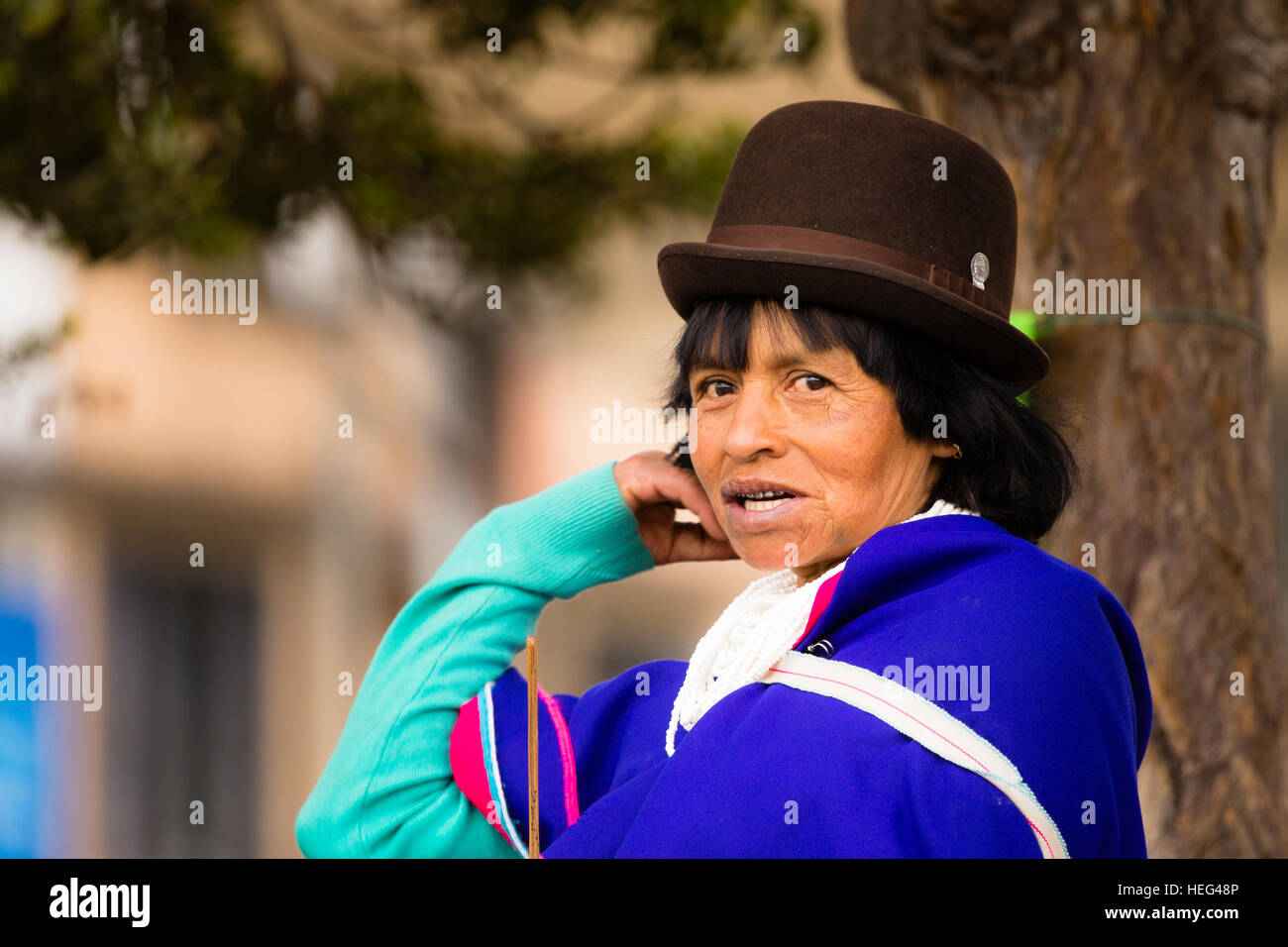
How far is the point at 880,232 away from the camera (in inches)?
56.8

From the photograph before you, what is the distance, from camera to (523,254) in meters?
3.33

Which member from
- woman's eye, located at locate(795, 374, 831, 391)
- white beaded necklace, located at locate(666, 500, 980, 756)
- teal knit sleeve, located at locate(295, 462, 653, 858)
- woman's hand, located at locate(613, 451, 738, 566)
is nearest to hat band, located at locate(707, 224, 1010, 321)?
woman's eye, located at locate(795, 374, 831, 391)

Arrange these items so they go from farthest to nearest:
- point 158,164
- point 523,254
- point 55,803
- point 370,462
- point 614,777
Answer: point 370,462 → point 55,803 → point 523,254 → point 158,164 → point 614,777

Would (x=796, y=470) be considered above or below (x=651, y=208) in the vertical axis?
below

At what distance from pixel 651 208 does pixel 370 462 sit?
14.6ft

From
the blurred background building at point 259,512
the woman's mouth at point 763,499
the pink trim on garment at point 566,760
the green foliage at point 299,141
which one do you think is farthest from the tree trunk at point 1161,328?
the blurred background building at point 259,512

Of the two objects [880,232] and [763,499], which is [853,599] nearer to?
[763,499]

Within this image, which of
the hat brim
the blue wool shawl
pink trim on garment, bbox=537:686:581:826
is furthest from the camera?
pink trim on garment, bbox=537:686:581:826

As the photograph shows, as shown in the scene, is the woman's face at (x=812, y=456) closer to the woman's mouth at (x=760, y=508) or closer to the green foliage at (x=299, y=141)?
the woman's mouth at (x=760, y=508)

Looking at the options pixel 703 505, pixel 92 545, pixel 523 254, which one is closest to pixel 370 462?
pixel 92 545

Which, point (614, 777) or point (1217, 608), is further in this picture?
point (1217, 608)

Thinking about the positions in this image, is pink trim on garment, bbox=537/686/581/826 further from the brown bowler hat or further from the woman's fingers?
the brown bowler hat

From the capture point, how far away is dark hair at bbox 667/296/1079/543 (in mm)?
1449
